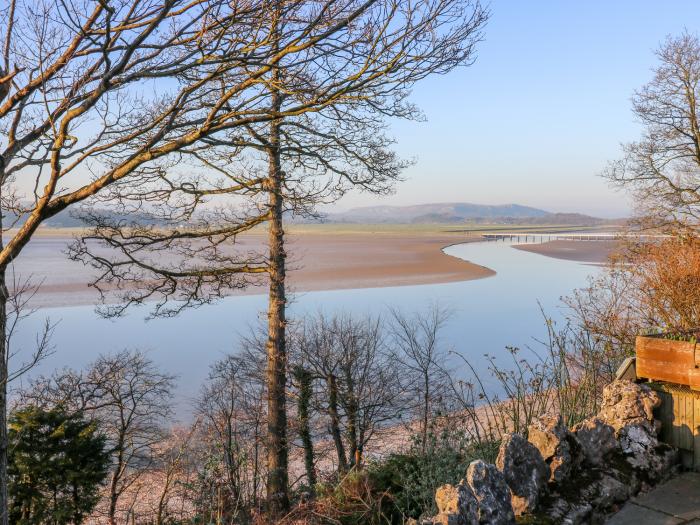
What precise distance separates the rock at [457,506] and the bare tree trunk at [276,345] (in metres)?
9.16

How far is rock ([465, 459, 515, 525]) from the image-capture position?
8.68ft

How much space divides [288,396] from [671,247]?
1078cm

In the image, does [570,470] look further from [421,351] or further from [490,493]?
[421,351]

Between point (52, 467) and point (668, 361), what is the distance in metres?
13.1

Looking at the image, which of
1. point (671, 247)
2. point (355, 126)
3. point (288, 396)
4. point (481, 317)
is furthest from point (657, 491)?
point (481, 317)

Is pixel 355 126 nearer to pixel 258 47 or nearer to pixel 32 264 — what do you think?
pixel 258 47

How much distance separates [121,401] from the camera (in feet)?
54.0

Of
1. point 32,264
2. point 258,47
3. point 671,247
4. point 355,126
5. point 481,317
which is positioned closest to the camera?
point 258,47

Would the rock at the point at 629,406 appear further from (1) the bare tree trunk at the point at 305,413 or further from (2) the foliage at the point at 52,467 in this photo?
(1) the bare tree trunk at the point at 305,413

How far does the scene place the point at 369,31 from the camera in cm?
591

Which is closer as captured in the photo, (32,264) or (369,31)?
(369,31)

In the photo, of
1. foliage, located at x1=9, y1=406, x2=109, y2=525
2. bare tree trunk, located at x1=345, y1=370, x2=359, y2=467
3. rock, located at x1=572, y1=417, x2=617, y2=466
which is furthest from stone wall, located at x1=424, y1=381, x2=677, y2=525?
bare tree trunk, located at x1=345, y1=370, x2=359, y2=467

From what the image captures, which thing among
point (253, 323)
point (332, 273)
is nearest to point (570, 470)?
point (253, 323)

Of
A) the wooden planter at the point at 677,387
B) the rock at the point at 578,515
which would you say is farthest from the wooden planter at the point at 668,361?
the rock at the point at 578,515
